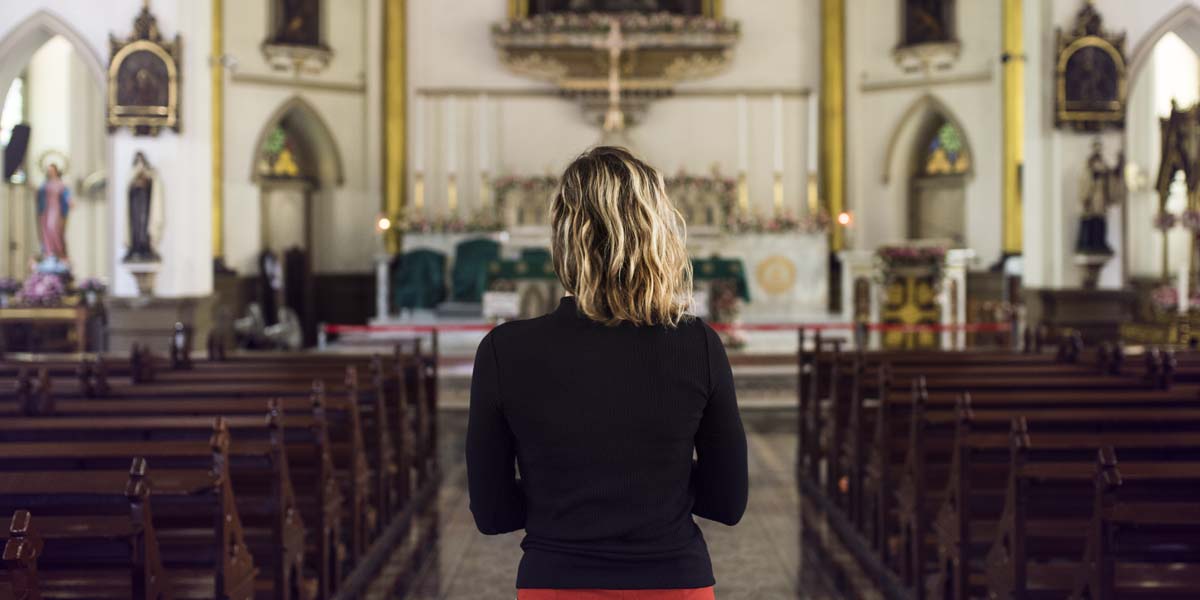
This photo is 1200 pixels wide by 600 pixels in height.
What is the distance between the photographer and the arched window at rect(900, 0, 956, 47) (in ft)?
55.1

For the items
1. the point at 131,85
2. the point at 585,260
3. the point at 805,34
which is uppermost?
the point at 805,34

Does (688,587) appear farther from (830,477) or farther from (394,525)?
(830,477)

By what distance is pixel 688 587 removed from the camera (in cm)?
214

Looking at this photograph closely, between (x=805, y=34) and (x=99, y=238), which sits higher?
(x=805, y=34)

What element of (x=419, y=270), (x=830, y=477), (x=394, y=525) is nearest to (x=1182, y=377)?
(x=830, y=477)

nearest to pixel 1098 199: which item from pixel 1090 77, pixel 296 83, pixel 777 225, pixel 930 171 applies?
pixel 1090 77

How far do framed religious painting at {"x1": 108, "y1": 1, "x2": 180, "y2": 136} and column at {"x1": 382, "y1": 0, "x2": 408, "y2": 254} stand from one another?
5.24 meters

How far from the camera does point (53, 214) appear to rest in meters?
13.2

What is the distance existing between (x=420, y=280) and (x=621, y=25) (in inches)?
173

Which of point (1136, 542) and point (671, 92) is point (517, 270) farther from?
point (1136, 542)

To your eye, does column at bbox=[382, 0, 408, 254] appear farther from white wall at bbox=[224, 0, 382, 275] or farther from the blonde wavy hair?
the blonde wavy hair

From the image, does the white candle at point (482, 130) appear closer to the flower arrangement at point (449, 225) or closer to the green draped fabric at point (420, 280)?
the flower arrangement at point (449, 225)

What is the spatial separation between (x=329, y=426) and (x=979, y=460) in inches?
119

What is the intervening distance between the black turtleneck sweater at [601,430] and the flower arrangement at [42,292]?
11685 millimetres
